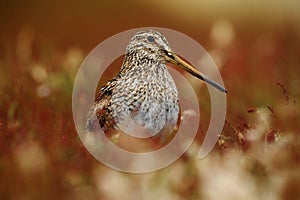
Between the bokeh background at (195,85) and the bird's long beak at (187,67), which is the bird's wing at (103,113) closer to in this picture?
the bokeh background at (195,85)

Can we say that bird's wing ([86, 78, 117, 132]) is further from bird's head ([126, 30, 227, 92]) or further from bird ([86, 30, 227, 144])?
bird's head ([126, 30, 227, 92])

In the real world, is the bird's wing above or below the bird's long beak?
below

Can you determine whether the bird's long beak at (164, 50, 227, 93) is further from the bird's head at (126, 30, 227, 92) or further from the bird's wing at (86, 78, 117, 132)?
the bird's wing at (86, 78, 117, 132)

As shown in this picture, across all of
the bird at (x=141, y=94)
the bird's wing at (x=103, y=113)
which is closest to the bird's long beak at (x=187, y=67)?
the bird at (x=141, y=94)

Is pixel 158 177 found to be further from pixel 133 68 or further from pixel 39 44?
pixel 39 44

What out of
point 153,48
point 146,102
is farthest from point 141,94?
point 153,48

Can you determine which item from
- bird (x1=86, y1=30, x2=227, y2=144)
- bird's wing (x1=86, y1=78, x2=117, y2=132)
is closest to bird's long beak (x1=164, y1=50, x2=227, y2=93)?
bird (x1=86, y1=30, x2=227, y2=144)

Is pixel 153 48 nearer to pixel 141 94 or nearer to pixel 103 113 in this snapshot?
pixel 141 94
